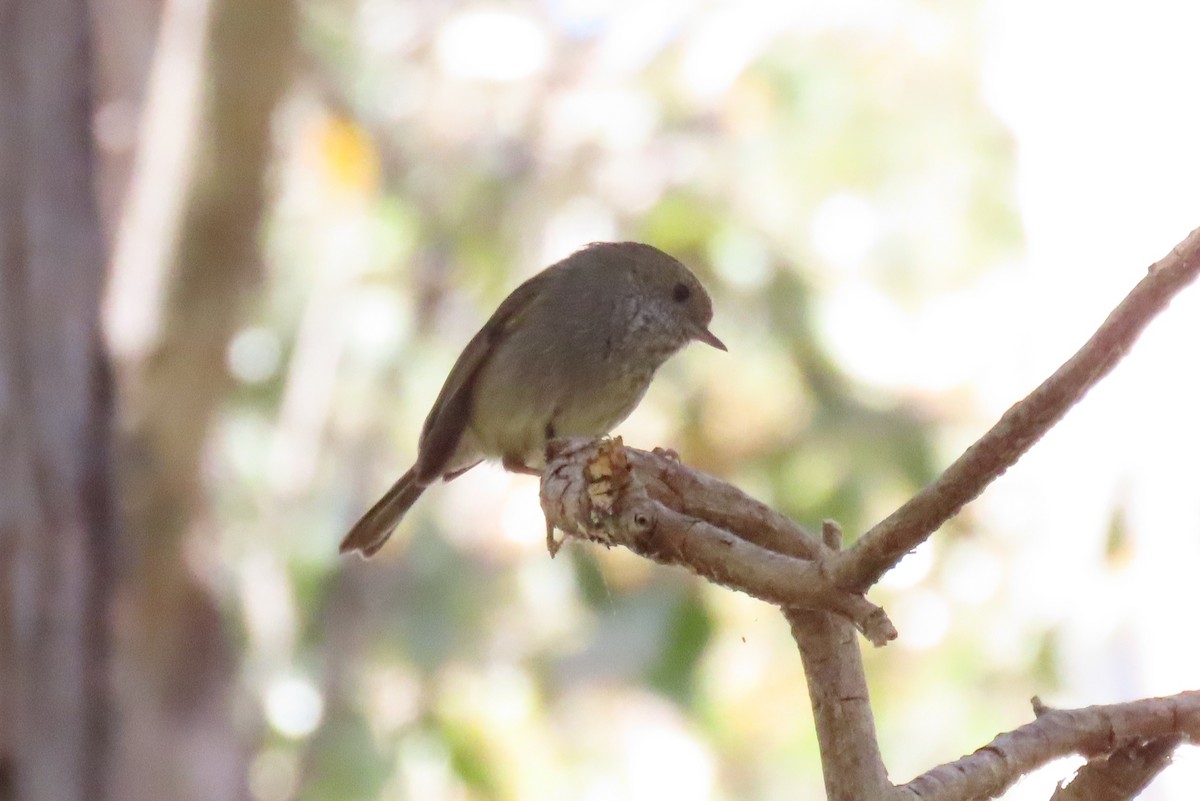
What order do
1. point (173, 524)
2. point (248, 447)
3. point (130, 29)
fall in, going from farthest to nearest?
1. point (248, 447)
2. point (130, 29)
3. point (173, 524)

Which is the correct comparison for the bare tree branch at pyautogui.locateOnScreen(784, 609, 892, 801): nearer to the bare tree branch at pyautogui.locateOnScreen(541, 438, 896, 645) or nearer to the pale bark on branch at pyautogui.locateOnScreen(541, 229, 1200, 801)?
the pale bark on branch at pyautogui.locateOnScreen(541, 229, 1200, 801)

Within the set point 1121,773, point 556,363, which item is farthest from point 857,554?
point 556,363

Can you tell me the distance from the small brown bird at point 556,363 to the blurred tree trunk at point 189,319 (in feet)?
4.97

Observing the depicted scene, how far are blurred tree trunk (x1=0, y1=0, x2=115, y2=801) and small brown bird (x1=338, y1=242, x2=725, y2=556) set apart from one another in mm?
876

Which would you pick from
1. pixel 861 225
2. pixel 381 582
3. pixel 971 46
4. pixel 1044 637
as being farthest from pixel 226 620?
pixel 971 46

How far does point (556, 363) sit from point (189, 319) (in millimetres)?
2190

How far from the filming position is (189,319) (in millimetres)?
5828

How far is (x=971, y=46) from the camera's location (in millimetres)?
8984

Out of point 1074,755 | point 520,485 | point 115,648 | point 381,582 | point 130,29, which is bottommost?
point 1074,755

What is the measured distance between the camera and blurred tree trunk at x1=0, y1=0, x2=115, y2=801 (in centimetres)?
362

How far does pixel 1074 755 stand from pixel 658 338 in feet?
8.40

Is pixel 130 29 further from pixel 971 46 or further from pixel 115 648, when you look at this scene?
pixel 971 46

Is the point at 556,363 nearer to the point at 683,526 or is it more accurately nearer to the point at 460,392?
the point at 460,392

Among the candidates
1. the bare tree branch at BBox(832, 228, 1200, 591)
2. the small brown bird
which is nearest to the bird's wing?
the small brown bird
